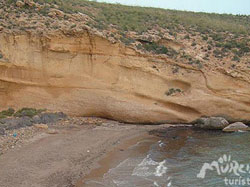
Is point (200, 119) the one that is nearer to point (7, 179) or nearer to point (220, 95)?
point (220, 95)

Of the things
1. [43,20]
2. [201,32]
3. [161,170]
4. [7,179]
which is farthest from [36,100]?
[201,32]

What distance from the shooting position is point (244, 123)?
60.4 feet

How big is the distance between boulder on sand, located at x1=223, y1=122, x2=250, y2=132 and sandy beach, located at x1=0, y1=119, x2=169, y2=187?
3508 millimetres

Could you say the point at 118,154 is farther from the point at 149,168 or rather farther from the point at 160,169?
the point at 160,169

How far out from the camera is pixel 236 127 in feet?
58.4

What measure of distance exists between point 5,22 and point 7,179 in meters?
9.48

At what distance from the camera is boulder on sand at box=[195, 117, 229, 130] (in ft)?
58.5

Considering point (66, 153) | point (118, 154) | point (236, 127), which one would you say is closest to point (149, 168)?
point (118, 154)

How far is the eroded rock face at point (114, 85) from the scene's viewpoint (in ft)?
57.5

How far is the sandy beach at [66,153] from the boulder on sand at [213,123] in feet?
7.33

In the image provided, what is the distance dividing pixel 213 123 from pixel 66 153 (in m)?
8.42

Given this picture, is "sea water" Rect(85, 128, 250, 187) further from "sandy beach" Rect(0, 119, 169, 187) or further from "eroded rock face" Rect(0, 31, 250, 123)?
"eroded rock face" Rect(0, 31, 250, 123)

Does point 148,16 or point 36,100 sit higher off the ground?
point 148,16

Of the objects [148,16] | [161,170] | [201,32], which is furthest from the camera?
[148,16]
